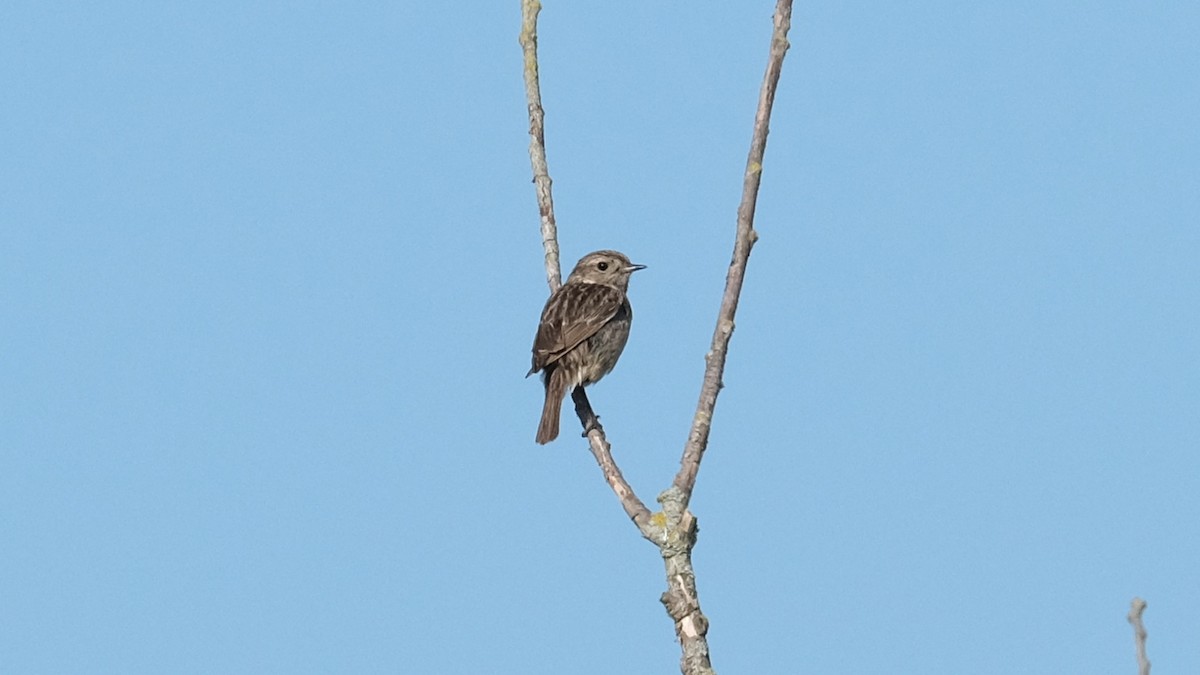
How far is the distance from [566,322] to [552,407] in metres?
0.62

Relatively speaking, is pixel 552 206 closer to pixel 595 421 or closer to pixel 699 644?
pixel 595 421

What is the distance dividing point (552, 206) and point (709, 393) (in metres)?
3.05

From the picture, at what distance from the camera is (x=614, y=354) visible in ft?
36.8

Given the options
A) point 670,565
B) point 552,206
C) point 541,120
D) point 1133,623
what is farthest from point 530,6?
point 1133,623

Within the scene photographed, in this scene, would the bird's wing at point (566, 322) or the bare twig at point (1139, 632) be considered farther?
the bird's wing at point (566, 322)

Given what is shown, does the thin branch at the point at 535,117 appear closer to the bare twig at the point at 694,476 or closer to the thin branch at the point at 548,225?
the thin branch at the point at 548,225

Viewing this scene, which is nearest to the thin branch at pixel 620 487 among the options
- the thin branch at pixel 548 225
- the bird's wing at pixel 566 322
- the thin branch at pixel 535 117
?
the thin branch at pixel 548 225

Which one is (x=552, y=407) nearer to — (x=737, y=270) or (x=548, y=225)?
(x=548, y=225)

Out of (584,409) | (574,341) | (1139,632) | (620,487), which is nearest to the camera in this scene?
(1139,632)

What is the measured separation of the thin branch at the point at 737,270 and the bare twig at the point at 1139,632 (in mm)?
2602

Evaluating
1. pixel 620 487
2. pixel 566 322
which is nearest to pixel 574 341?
pixel 566 322

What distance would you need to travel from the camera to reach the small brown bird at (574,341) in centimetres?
1037

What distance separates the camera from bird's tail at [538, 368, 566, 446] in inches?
392

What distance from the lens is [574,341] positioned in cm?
1041
